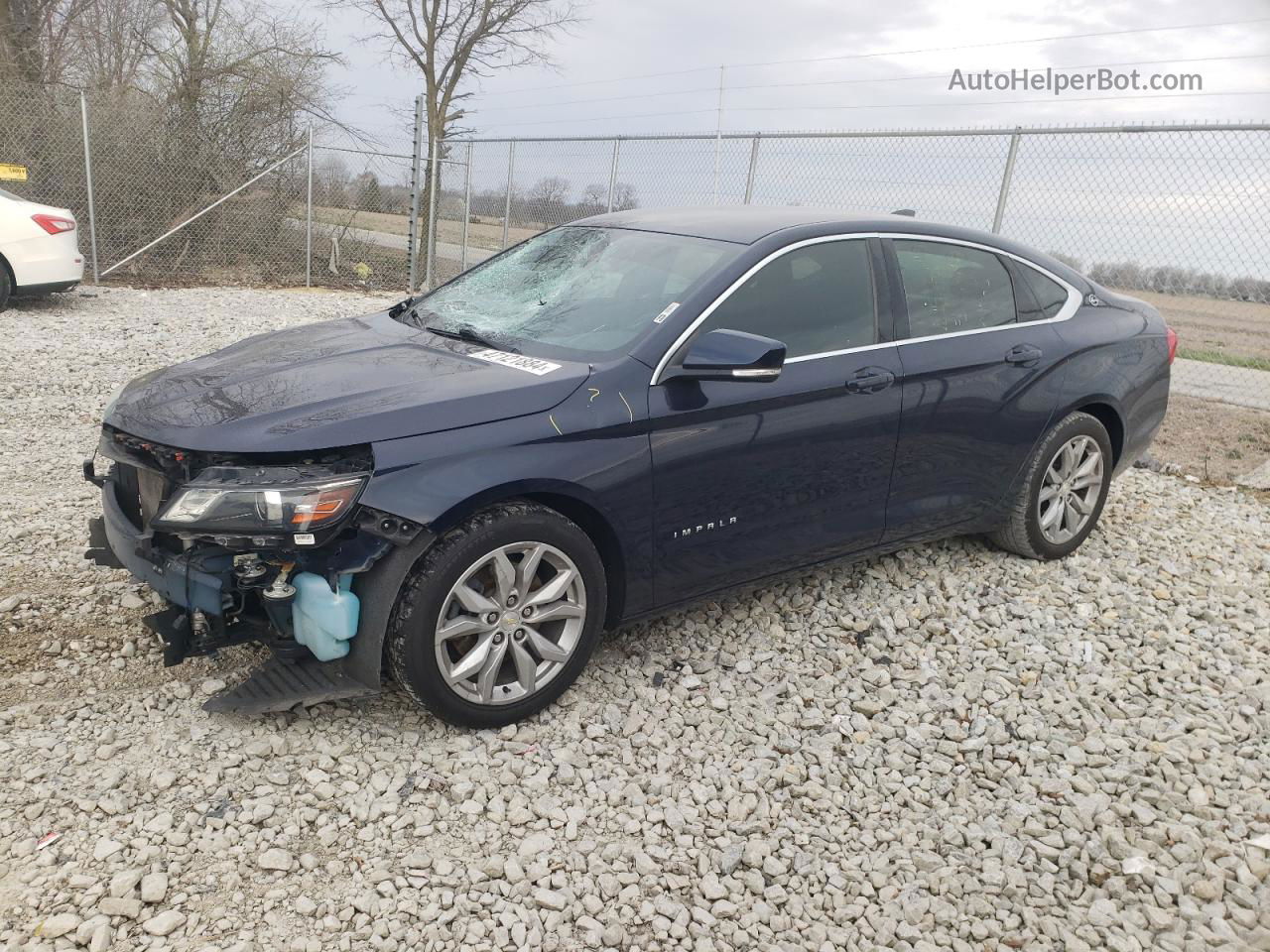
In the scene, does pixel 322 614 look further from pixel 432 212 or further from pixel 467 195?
pixel 467 195

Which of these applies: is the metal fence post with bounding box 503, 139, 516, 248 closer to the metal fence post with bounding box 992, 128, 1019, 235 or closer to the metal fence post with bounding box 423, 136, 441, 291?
the metal fence post with bounding box 423, 136, 441, 291

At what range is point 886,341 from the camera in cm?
388

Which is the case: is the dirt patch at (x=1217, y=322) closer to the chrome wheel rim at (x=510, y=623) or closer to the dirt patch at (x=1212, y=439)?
the dirt patch at (x=1212, y=439)

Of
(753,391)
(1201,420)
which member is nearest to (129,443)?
(753,391)

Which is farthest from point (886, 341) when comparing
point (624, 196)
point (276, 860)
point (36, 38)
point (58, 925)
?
point (36, 38)

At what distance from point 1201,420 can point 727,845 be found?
6599 mm

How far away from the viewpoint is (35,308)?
33.6 feet

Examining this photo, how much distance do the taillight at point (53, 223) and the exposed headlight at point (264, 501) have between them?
849 centimetres

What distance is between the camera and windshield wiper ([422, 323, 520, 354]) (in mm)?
3559

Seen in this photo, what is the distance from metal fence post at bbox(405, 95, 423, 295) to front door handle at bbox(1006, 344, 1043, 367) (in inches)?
435

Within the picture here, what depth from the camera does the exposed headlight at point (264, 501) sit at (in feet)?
9.05

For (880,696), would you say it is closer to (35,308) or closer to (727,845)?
(727,845)

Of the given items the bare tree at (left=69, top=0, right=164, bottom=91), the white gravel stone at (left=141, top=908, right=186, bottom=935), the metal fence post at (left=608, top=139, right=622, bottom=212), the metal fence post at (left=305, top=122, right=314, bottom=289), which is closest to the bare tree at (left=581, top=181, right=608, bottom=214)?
the metal fence post at (left=608, top=139, right=622, bottom=212)

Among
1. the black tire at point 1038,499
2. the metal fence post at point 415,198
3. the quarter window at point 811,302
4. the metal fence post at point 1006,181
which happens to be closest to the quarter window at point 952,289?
the quarter window at point 811,302
